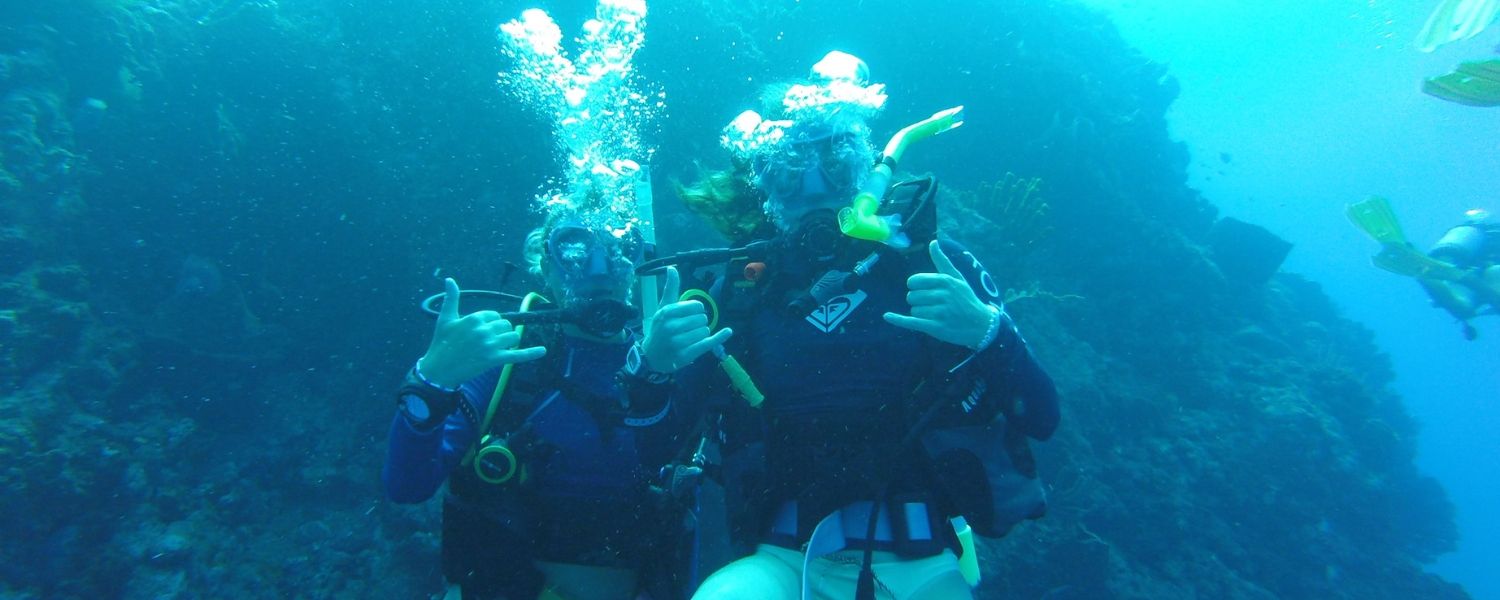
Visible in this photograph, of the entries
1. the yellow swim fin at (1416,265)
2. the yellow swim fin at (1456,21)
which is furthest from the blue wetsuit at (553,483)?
the yellow swim fin at (1416,265)

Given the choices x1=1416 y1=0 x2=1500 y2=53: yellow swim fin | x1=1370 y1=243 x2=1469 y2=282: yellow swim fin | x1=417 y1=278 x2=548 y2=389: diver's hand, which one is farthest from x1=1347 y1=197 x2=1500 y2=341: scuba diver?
x1=417 y1=278 x2=548 y2=389: diver's hand

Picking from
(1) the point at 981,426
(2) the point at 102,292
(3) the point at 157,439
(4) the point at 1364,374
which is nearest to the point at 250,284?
(2) the point at 102,292

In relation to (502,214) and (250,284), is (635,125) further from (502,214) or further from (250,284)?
(250,284)

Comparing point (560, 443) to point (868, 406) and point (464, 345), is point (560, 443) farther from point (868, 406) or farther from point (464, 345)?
point (868, 406)

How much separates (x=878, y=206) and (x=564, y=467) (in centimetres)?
203

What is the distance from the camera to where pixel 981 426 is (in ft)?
8.41

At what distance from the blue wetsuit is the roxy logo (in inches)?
34.3

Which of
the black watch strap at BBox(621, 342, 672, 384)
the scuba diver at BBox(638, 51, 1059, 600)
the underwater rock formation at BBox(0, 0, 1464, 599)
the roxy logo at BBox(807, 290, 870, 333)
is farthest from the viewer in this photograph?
the underwater rock formation at BBox(0, 0, 1464, 599)

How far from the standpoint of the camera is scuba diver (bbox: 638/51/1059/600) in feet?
7.68

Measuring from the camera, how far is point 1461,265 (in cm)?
1116

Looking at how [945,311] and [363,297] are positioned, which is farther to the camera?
[363,297]

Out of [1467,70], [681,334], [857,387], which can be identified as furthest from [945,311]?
[1467,70]

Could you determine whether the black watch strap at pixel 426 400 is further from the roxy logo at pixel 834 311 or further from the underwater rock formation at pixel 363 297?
the underwater rock formation at pixel 363 297

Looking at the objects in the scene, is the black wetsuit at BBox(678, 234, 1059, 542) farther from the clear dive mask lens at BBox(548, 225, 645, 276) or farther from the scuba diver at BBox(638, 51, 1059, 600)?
the clear dive mask lens at BBox(548, 225, 645, 276)
